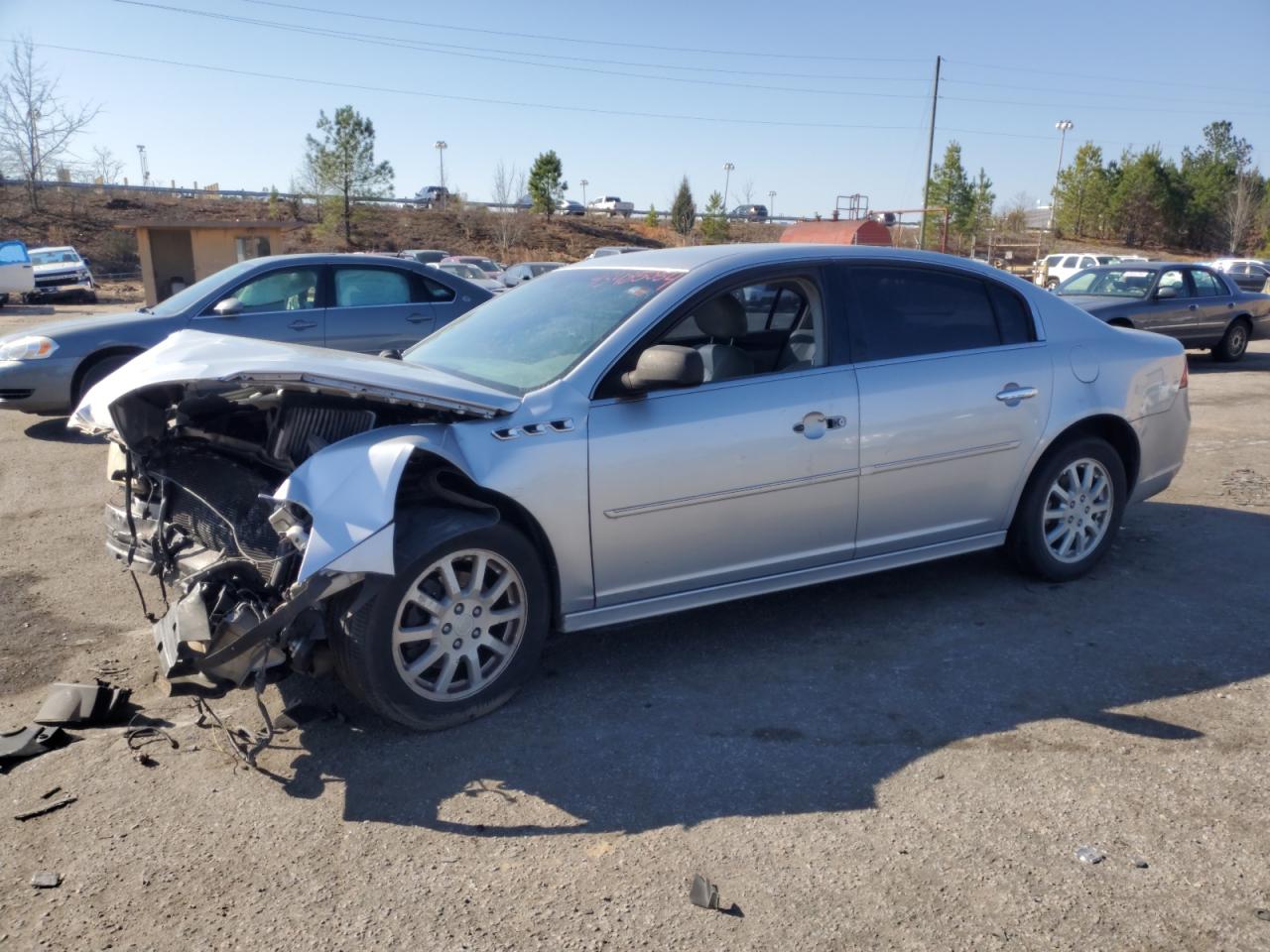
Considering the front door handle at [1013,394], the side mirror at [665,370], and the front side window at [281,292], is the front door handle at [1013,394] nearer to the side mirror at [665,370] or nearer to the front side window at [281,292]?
the side mirror at [665,370]

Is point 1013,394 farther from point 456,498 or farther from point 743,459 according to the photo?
point 456,498

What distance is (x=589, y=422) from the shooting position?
3881 millimetres

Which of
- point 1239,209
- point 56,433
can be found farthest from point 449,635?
point 1239,209

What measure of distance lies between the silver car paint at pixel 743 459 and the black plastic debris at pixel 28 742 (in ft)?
3.92

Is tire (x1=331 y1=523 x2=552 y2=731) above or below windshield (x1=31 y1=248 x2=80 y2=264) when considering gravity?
below

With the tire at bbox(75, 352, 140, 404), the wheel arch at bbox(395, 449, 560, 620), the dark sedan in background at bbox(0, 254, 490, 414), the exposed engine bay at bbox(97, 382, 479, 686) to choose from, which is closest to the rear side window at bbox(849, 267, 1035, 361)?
the wheel arch at bbox(395, 449, 560, 620)

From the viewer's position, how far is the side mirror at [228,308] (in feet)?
28.3

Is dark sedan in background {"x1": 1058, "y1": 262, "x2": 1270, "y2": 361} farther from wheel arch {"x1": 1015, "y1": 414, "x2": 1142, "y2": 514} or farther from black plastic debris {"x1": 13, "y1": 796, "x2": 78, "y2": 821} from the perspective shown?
black plastic debris {"x1": 13, "y1": 796, "x2": 78, "y2": 821}

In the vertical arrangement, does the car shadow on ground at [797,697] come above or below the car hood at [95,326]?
below

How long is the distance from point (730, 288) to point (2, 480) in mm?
6248

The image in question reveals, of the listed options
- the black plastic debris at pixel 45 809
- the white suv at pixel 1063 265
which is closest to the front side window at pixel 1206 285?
the black plastic debris at pixel 45 809

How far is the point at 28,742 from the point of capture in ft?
11.7

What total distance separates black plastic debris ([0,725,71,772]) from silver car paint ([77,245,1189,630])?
3.92 feet

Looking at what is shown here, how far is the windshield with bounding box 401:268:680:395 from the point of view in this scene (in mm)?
4195
